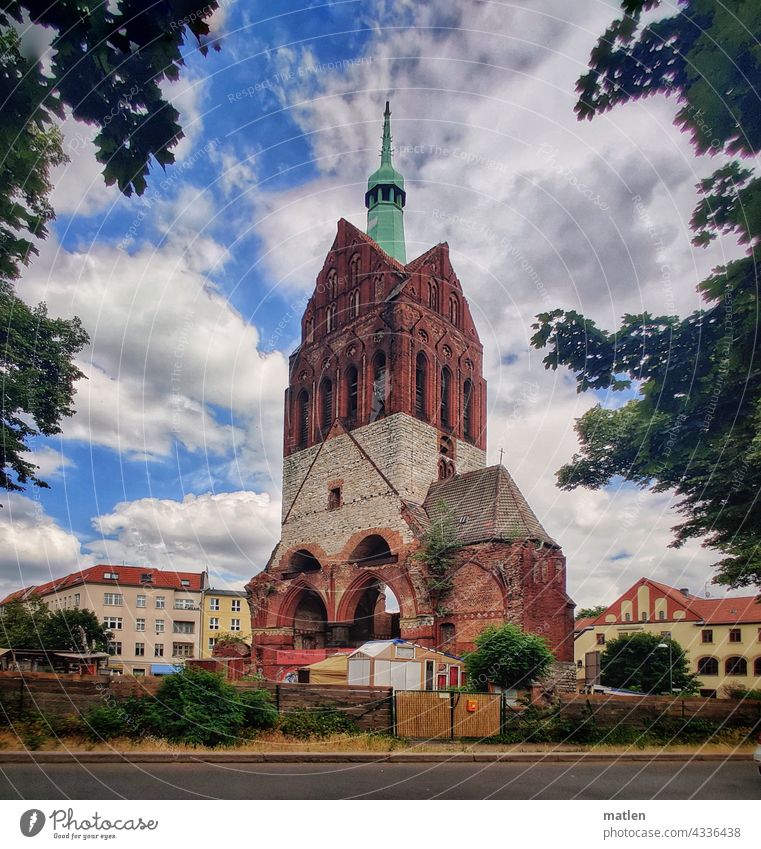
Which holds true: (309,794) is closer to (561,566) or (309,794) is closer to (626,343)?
(626,343)

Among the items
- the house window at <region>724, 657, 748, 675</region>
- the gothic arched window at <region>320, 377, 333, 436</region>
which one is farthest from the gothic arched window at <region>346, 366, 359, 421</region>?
the house window at <region>724, 657, 748, 675</region>

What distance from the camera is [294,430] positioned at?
32.3 meters

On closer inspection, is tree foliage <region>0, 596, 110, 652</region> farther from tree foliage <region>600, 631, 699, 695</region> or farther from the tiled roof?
tree foliage <region>600, 631, 699, 695</region>

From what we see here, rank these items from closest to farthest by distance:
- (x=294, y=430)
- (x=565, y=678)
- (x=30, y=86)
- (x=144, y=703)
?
(x=30, y=86) → (x=144, y=703) → (x=565, y=678) → (x=294, y=430)

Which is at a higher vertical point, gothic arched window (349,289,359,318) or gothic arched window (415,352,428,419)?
gothic arched window (349,289,359,318)

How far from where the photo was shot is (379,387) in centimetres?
2925

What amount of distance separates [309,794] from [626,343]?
27.5 feet

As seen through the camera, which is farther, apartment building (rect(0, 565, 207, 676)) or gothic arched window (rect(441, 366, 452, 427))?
gothic arched window (rect(441, 366, 452, 427))

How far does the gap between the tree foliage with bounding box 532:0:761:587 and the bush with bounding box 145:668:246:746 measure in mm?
7766

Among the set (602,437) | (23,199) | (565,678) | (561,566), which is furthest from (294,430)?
(23,199)

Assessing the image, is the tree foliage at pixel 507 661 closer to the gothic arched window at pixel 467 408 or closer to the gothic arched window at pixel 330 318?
the gothic arched window at pixel 467 408

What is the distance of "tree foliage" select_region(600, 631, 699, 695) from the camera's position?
27484mm

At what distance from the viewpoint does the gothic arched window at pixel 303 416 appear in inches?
1256

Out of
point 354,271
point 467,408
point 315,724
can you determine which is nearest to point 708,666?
point 467,408
